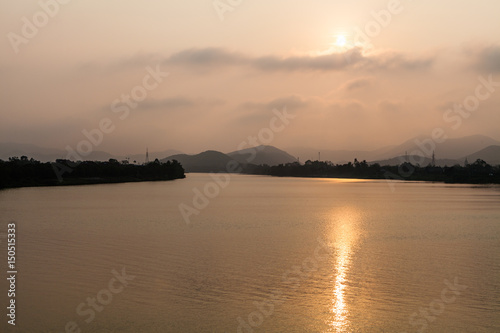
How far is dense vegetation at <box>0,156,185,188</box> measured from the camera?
79.0 m

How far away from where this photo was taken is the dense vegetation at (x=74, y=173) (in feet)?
259

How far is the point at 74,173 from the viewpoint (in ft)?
327

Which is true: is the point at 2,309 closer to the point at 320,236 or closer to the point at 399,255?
the point at 399,255

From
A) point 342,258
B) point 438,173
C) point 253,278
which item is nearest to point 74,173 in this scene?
point 342,258

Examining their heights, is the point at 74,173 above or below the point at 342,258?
above

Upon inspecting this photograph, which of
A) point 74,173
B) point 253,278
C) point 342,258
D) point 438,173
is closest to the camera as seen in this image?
point 253,278

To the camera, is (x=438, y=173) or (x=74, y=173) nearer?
(x=74, y=173)

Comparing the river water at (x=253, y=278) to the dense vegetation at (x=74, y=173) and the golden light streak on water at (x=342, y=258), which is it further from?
the dense vegetation at (x=74, y=173)

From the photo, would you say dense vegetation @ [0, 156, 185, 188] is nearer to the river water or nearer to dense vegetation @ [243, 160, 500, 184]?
the river water

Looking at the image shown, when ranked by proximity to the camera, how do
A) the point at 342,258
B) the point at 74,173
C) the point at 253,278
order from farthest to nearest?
1. the point at 74,173
2. the point at 342,258
3. the point at 253,278

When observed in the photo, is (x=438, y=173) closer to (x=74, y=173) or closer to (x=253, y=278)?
(x=74, y=173)

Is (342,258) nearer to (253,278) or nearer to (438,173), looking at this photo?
(253,278)

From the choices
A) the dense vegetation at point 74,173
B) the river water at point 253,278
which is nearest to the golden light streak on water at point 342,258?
the river water at point 253,278

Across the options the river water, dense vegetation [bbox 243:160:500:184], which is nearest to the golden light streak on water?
the river water
